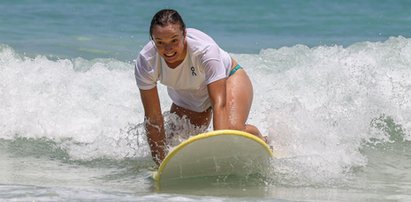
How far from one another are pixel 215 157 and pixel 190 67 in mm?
599

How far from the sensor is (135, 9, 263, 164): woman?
5887 mm

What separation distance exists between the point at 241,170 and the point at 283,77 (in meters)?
4.37

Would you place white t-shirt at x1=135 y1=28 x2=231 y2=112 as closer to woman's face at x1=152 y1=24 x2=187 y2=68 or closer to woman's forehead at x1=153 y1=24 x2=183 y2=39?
woman's face at x1=152 y1=24 x2=187 y2=68

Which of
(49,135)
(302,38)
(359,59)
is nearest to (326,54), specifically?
(359,59)

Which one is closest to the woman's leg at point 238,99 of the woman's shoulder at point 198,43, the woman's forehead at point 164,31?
the woman's shoulder at point 198,43

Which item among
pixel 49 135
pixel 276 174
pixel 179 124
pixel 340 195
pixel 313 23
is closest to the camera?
pixel 340 195

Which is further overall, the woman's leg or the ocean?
the ocean

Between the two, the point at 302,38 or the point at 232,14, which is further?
the point at 232,14

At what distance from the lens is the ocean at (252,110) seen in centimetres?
620

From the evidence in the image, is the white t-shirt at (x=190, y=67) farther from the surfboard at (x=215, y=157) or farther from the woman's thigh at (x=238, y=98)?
the surfboard at (x=215, y=157)

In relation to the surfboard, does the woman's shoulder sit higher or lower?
higher

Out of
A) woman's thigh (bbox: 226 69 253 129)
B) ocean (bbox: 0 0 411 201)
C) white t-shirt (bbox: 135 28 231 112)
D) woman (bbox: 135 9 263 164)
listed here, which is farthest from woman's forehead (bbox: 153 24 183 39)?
ocean (bbox: 0 0 411 201)

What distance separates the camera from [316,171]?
6344 mm

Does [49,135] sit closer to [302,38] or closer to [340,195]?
[340,195]
